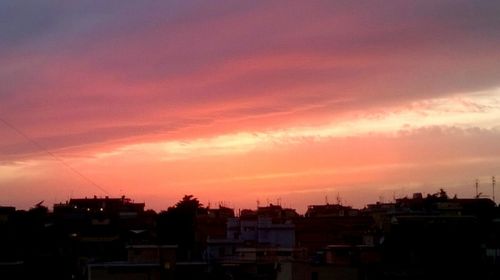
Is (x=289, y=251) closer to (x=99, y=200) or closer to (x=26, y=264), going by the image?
(x=26, y=264)

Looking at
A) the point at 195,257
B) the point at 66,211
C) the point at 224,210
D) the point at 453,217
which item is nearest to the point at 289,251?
the point at 195,257

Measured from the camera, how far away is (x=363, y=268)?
24.4m

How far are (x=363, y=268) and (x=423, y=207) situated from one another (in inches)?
534

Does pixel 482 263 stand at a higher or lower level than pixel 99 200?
lower

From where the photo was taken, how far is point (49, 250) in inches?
1268

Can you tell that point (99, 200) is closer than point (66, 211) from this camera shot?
No

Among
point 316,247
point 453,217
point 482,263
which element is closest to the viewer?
point 482,263

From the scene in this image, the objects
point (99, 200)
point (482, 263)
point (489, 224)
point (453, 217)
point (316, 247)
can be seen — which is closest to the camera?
point (482, 263)

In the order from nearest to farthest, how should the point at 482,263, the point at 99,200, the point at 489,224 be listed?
the point at 482,263, the point at 489,224, the point at 99,200

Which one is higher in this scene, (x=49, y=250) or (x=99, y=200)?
(x=99, y=200)

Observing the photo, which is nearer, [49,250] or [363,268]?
[363,268]

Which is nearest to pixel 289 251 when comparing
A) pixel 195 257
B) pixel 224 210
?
pixel 195 257

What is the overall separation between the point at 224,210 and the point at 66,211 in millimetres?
12827

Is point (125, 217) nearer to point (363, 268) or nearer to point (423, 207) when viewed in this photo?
point (423, 207)
